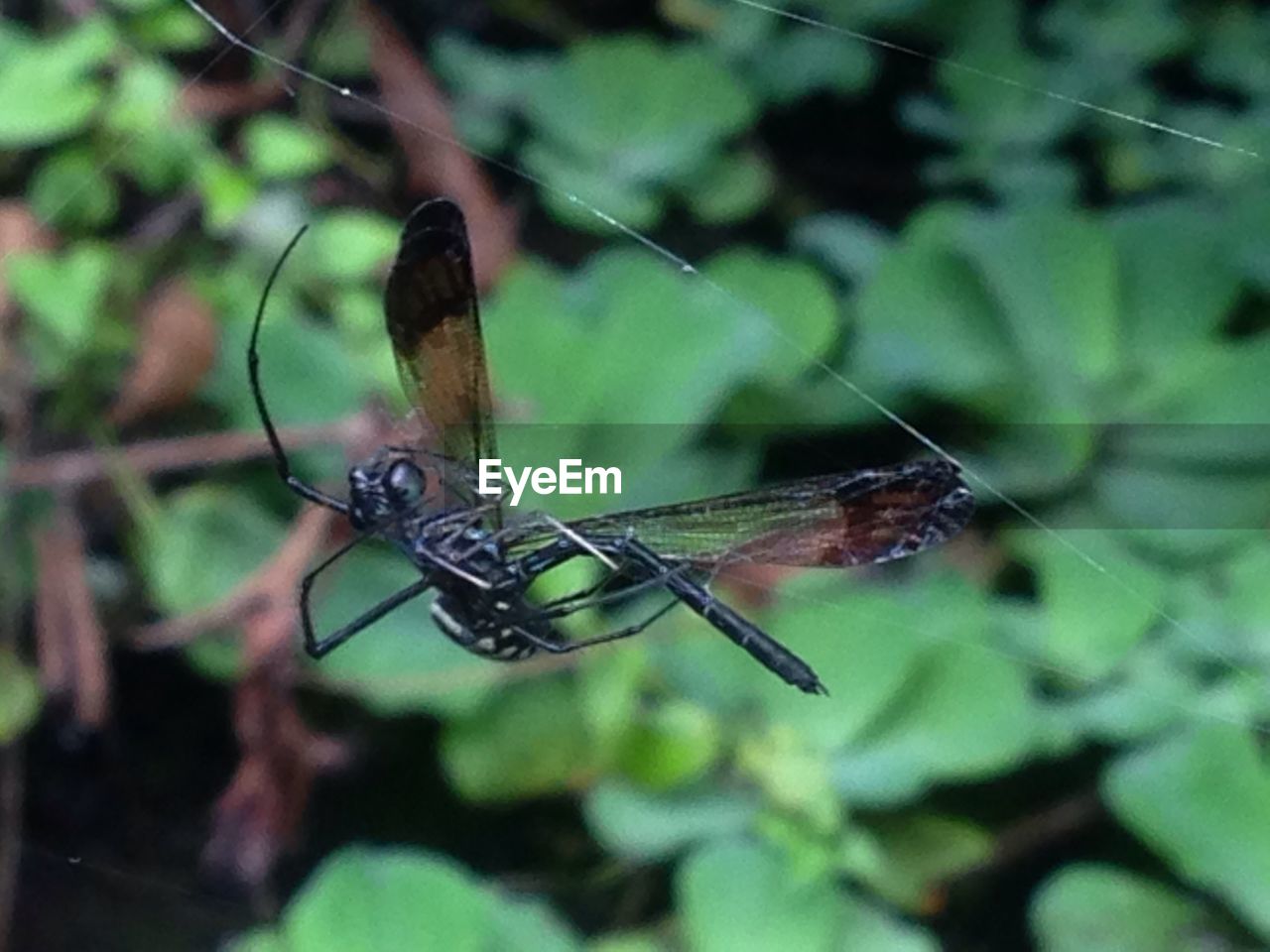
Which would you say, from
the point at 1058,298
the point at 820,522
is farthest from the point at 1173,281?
the point at 820,522

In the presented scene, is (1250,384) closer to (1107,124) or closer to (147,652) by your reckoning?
(1107,124)

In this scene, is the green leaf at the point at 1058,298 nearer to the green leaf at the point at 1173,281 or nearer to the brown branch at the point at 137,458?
the green leaf at the point at 1173,281

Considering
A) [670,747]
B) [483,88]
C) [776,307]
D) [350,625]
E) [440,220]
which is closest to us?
[440,220]

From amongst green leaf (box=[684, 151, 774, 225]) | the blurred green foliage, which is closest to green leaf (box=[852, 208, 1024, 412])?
the blurred green foliage

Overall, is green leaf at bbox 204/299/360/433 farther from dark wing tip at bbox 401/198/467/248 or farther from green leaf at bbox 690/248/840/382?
dark wing tip at bbox 401/198/467/248

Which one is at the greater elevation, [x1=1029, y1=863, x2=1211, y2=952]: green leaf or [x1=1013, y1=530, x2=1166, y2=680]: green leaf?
[x1=1013, y1=530, x2=1166, y2=680]: green leaf

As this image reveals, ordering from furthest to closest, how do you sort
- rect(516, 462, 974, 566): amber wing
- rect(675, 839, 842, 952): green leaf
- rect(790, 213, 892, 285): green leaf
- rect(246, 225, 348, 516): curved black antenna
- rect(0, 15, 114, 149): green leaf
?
rect(790, 213, 892, 285): green leaf, rect(0, 15, 114, 149): green leaf, rect(675, 839, 842, 952): green leaf, rect(246, 225, 348, 516): curved black antenna, rect(516, 462, 974, 566): amber wing

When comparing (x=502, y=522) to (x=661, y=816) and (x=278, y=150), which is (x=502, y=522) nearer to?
(x=661, y=816)
